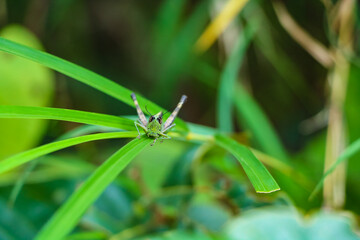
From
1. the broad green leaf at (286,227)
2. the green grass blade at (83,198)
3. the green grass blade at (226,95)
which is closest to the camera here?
the green grass blade at (83,198)

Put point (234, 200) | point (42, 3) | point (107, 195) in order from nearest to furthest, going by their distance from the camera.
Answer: point (234, 200) → point (107, 195) → point (42, 3)

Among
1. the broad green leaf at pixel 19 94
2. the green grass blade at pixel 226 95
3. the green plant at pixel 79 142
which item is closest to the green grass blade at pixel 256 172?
the green plant at pixel 79 142

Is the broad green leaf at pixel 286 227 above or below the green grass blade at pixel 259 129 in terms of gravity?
below

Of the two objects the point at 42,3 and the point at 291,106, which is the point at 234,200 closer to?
the point at 291,106

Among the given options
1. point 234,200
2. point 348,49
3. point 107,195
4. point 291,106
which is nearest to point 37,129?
point 107,195

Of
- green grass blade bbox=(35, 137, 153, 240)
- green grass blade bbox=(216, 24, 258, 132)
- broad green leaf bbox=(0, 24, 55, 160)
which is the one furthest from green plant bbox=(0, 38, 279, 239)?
broad green leaf bbox=(0, 24, 55, 160)

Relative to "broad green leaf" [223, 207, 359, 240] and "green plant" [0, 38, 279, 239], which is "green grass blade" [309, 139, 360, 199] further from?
"green plant" [0, 38, 279, 239]

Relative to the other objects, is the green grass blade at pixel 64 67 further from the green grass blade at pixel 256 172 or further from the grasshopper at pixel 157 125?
the green grass blade at pixel 256 172
